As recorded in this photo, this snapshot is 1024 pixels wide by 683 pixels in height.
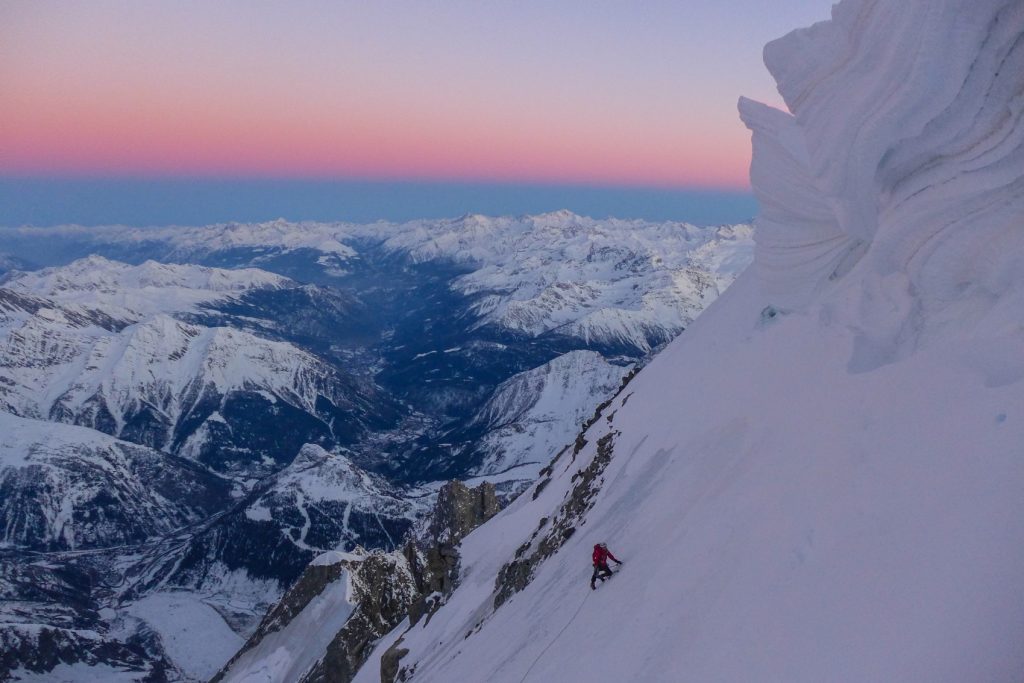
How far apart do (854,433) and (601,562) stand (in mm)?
9603

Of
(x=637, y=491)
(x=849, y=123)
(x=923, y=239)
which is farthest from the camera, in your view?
(x=637, y=491)

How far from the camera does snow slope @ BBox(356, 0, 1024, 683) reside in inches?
410

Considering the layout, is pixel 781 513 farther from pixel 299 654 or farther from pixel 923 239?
pixel 299 654

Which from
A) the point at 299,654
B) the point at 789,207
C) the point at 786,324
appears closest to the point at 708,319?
the point at 786,324

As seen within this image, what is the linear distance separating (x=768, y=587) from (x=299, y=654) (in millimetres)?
90454

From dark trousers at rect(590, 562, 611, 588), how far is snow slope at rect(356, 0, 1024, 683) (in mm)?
652

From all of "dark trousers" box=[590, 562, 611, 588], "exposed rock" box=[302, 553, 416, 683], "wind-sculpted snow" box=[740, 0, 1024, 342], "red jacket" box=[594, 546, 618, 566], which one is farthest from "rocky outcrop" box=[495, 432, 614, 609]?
"exposed rock" box=[302, 553, 416, 683]

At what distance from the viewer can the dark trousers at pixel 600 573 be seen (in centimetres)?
2047

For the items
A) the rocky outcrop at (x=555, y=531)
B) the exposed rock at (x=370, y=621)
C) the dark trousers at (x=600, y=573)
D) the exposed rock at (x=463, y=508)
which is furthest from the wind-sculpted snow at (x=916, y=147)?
the exposed rock at (x=463, y=508)

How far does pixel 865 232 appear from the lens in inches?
779

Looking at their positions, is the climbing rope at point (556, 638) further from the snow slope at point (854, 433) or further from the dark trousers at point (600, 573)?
the dark trousers at point (600, 573)

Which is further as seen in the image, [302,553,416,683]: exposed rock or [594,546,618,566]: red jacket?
[302,553,416,683]: exposed rock

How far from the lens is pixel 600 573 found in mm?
21453

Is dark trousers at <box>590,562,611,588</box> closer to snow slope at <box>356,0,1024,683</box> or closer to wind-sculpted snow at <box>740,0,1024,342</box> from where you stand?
snow slope at <box>356,0,1024,683</box>
